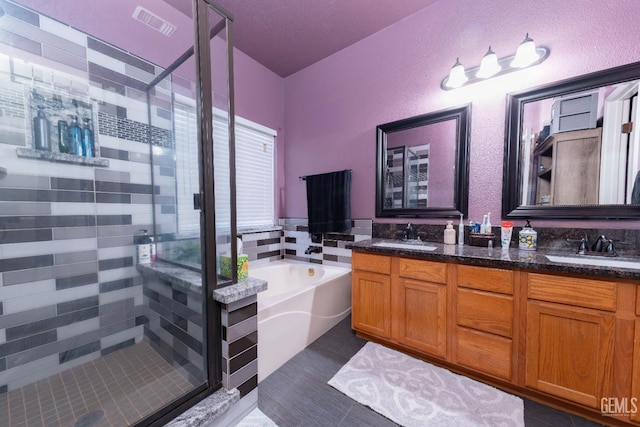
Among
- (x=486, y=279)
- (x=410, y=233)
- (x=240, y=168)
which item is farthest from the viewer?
(x=240, y=168)

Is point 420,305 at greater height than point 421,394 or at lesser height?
greater

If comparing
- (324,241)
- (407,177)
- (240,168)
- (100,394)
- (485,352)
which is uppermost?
(240,168)

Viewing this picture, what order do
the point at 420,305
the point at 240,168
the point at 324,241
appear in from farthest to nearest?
the point at 324,241
the point at 240,168
the point at 420,305

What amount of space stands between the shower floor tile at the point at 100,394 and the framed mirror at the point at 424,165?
1994 mm

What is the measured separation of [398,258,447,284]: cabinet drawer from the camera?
58.8 inches

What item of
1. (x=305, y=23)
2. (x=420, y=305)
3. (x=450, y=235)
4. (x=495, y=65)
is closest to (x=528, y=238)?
(x=450, y=235)

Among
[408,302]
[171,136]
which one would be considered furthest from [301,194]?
[408,302]

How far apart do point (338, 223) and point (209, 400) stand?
167 cm

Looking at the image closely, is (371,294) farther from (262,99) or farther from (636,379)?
(262,99)

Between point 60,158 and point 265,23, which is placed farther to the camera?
point 265,23

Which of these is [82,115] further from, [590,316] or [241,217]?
[590,316]

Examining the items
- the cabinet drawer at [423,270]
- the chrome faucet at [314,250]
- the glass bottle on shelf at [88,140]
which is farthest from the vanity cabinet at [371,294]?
the glass bottle on shelf at [88,140]

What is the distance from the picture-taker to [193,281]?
123cm

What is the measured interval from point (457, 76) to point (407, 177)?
0.84 metres
